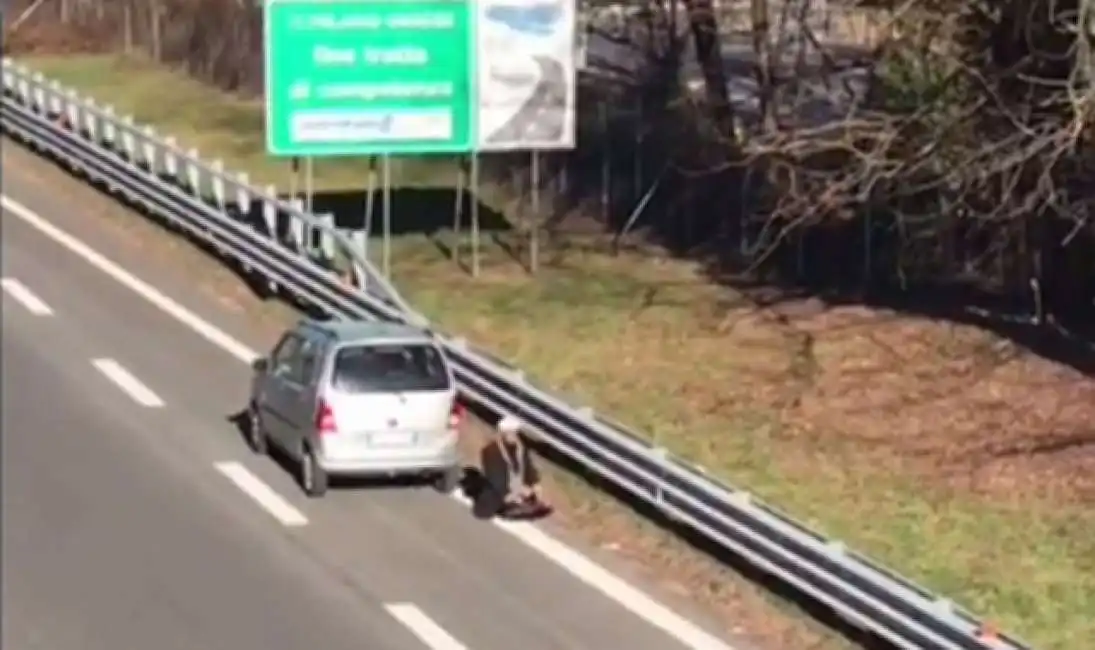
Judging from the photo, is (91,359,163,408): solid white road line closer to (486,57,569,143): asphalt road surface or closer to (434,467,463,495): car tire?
(434,467,463,495): car tire

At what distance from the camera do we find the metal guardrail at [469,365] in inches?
659

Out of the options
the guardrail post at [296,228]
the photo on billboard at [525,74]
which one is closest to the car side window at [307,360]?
the guardrail post at [296,228]

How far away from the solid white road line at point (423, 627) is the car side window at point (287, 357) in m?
4.83

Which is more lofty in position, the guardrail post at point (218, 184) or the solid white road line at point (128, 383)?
Answer: the guardrail post at point (218, 184)

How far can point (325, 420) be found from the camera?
69.2 ft

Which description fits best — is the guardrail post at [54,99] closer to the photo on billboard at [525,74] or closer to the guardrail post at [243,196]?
the guardrail post at [243,196]

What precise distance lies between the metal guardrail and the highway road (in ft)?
2.93

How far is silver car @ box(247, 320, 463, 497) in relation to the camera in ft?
69.3

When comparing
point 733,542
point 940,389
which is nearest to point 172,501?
point 733,542

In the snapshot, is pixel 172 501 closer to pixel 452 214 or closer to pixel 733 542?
pixel 733 542

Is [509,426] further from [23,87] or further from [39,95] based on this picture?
[23,87]

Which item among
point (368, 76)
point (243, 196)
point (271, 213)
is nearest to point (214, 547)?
point (271, 213)

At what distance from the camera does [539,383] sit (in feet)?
82.1

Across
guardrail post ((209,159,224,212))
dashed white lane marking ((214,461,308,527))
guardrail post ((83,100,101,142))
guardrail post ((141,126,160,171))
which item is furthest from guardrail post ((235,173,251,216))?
dashed white lane marking ((214,461,308,527))
